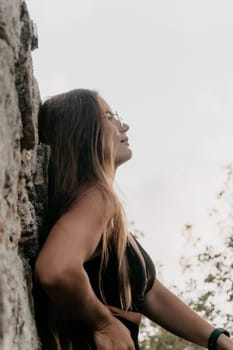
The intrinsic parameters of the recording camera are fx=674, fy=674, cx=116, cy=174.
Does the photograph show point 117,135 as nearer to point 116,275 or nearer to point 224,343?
point 116,275

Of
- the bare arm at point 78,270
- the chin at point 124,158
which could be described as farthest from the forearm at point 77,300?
the chin at point 124,158

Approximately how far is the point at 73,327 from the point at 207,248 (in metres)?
17.1

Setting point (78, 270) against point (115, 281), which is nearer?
point (78, 270)

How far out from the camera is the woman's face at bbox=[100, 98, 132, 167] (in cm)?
324

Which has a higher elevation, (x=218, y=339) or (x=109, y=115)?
(x=109, y=115)

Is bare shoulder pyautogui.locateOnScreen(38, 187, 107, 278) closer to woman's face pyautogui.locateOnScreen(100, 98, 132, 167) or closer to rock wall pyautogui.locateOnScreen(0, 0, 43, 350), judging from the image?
rock wall pyautogui.locateOnScreen(0, 0, 43, 350)

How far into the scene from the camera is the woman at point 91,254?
2484 millimetres

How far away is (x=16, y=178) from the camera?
2273 mm

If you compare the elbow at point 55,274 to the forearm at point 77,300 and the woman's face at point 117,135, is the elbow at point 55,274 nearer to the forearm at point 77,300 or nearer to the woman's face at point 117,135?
the forearm at point 77,300

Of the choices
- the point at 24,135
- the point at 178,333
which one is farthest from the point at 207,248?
the point at 24,135

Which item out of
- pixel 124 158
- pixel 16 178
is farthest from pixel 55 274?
pixel 124 158

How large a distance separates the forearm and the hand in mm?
24

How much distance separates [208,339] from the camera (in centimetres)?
344

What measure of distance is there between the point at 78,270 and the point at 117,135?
1018mm
